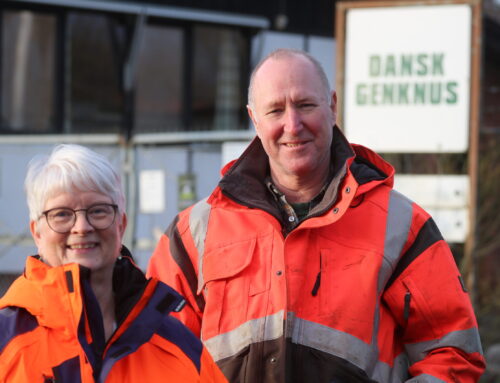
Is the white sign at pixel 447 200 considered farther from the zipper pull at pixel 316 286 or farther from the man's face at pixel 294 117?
the zipper pull at pixel 316 286

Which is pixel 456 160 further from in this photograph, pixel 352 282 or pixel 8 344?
pixel 8 344

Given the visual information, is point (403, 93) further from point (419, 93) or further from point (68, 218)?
point (68, 218)

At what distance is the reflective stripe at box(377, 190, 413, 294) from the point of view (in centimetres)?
287

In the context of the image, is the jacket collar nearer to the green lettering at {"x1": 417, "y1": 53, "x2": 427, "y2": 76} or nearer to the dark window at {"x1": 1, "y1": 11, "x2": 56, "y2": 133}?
the green lettering at {"x1": 417, "y1": 53, "x2": 427, "y2": 76}

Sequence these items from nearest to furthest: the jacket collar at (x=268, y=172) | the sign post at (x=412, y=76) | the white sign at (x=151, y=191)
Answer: the jacket collar at (x=268, y=172)
the sign post at (x=412, y=76)
the white sign at (x=151, y=191)

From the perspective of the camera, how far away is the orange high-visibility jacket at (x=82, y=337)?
2.18 metres

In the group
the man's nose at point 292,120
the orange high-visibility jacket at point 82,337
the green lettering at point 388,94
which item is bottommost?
the orange high-visibility jacket at point 82,337

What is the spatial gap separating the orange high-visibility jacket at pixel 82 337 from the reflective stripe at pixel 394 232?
2.44 feet

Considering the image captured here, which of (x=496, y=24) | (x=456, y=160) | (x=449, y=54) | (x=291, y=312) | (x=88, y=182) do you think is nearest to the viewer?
(x=88, y=182)

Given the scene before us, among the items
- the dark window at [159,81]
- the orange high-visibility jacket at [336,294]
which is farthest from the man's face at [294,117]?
the dark window at [159,81]

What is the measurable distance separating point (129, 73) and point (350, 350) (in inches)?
336

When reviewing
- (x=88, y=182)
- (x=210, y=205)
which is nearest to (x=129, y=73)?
(x=210, y=205)

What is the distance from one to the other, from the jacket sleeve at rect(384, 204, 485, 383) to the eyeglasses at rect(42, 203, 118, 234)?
1.04m

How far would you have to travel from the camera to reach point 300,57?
305 cm
